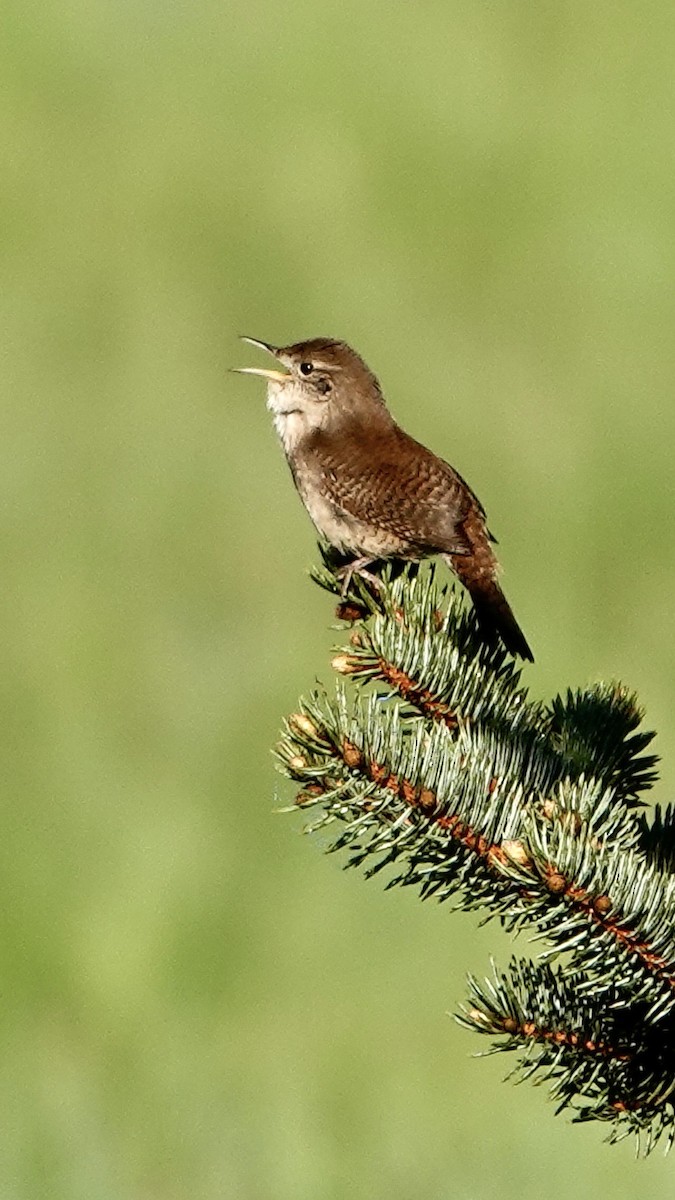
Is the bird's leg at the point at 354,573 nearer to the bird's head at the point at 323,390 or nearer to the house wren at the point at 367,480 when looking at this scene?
the house wren at the point at 367,480

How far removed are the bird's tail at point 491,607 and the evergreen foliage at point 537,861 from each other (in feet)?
2.47

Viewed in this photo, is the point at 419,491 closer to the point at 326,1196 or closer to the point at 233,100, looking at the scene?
the point at 326,1196

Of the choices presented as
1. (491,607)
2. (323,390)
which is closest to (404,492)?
(491,607)

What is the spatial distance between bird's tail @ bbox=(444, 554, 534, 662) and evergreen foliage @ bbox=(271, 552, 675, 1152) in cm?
75

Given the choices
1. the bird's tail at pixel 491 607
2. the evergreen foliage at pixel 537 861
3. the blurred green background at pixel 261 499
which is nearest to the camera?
the evergreen foliage at pixel 537 861

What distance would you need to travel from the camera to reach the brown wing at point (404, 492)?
4.44m

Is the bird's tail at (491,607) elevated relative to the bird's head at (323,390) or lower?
lower

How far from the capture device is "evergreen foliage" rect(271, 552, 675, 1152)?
2.53m

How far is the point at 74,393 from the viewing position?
28.5 ft

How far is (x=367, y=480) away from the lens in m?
4.75

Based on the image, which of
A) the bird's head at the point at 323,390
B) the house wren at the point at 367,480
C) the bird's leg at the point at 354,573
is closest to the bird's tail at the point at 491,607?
the house wren at the point at 367,480

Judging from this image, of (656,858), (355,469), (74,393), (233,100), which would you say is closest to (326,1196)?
(355,469)

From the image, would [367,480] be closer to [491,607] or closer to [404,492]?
[404,492]

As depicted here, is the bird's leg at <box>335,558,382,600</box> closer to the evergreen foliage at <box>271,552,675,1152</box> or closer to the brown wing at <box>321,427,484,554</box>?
the brown wing at <box>321,427,484,554</box>
